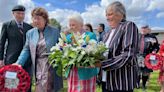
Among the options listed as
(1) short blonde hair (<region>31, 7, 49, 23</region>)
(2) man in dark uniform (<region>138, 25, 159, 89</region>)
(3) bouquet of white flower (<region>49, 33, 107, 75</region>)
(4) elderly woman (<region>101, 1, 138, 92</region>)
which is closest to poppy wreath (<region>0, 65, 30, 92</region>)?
(3) bouquet of white flower (<region>49, 33, 107, 75</region>)

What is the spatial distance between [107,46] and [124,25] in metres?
0.26

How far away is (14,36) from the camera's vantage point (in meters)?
6.31

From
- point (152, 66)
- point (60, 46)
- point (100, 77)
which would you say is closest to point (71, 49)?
point (60, 46)

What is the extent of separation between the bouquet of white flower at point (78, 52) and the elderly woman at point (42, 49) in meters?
0.94

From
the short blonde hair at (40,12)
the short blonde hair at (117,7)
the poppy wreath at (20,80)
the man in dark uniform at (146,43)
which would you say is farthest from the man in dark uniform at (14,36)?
the man in dark uniform at (146,43)

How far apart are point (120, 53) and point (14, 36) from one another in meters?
3.06

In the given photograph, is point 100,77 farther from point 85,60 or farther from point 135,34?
point 135,34

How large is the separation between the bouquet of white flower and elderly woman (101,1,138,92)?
0.10 meters

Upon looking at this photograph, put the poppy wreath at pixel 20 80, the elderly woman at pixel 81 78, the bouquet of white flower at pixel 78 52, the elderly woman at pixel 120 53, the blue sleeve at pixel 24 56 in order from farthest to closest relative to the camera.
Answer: the blue sleeve at pixel 24 56 < the poppy wreath at pixel 20 80 < the elderly woman at pixel 81 78 < the bouquet of white flower at pixel 78 52 < the elderly woman at pixel 120 53

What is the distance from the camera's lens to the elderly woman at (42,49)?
16.1 feet

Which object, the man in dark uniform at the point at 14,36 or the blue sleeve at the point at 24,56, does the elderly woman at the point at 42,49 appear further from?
the man in dark uniform at the point at 14,36

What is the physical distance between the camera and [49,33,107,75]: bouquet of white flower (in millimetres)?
3732

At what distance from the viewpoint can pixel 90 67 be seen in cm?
374

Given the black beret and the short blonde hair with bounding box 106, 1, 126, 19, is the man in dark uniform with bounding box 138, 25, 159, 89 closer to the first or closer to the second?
the black beret
